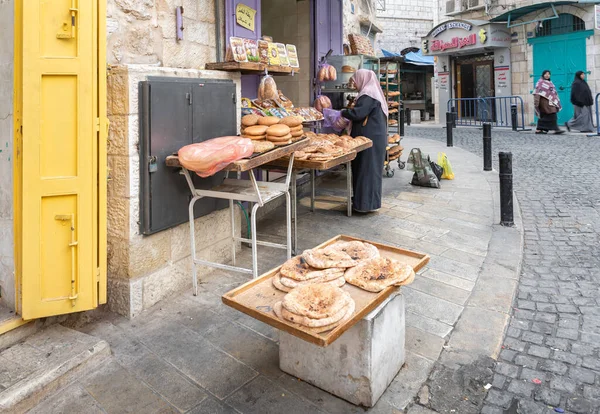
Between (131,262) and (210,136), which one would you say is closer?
(131,262)

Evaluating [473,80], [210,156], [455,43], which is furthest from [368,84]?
[473,80]

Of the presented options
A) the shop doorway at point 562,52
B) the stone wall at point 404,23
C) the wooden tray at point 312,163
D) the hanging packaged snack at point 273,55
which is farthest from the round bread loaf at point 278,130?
the stone wall at point 404,23

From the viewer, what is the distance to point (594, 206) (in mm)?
6312

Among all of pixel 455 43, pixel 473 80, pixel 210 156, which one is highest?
pixel 210 156

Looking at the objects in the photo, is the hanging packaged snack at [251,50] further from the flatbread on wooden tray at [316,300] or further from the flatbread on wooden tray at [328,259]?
the flatbread on wooden tray at [316,300]

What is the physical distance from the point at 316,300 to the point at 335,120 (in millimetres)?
4547

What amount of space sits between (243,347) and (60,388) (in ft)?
3.34

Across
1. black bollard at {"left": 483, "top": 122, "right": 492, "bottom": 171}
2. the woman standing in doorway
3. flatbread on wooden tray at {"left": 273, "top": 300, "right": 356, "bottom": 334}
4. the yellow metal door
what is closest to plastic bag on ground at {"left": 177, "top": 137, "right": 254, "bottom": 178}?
the yellow metal door

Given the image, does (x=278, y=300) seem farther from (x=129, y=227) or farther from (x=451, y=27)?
(x=451, y=27)

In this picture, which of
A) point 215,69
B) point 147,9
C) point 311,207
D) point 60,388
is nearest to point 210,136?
point 215,69

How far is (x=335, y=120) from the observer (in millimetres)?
6512

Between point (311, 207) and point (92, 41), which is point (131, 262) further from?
point (311, 207)

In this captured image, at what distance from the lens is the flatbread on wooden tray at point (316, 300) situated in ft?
7.07

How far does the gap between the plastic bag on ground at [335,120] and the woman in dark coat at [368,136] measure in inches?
12.3
